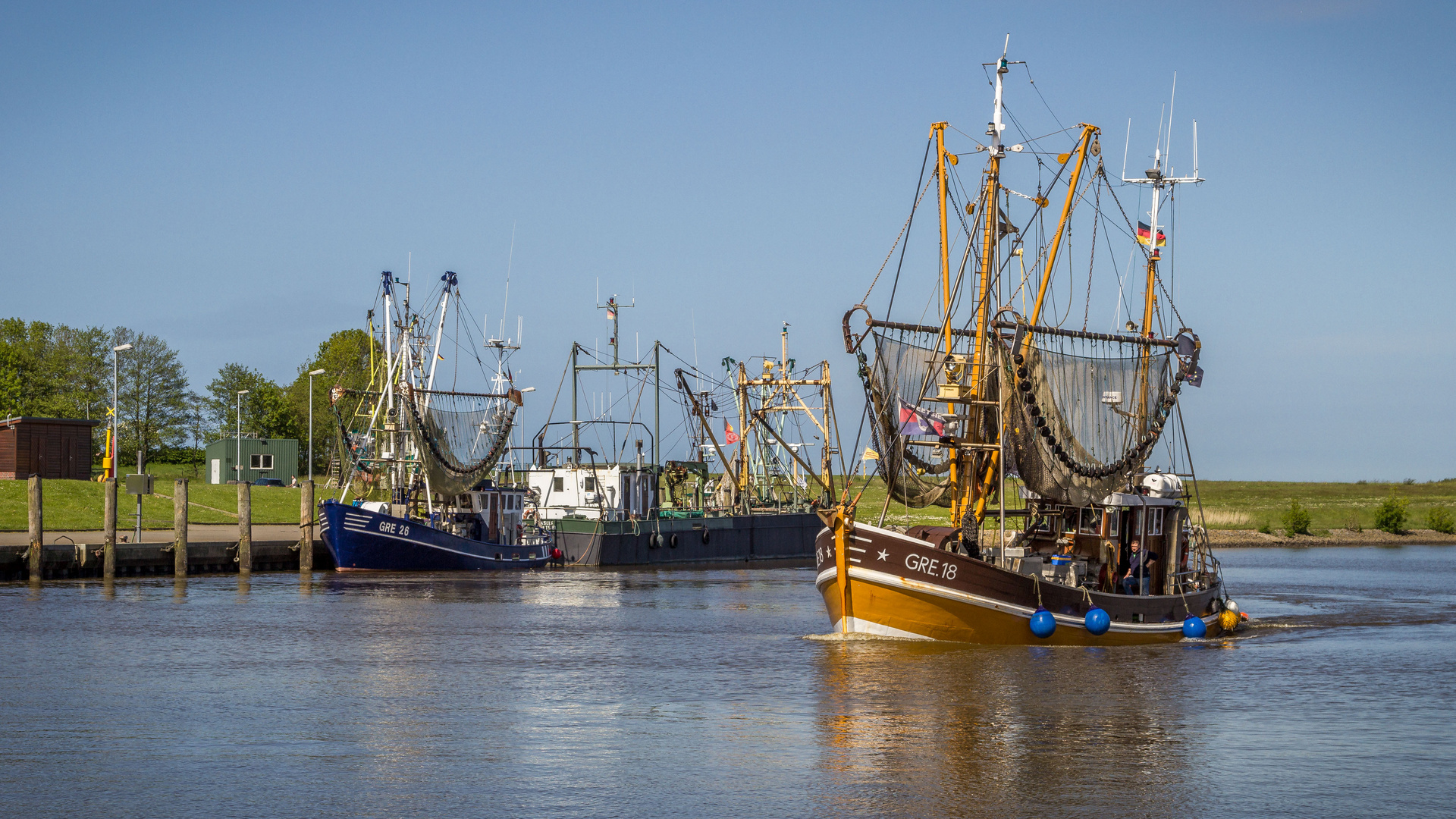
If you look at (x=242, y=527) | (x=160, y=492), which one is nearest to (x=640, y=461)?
(x=242, y=527)

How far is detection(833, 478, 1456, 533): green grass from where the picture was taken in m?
105

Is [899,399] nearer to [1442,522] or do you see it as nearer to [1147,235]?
[1147,235]

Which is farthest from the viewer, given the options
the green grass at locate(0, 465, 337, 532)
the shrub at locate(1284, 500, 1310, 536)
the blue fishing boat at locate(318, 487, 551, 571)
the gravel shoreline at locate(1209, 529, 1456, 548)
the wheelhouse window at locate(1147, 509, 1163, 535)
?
the shrub at locate(1284, 500, 1310, 536)

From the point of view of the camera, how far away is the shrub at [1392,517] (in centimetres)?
10488

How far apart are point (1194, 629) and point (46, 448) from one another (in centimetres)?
5864

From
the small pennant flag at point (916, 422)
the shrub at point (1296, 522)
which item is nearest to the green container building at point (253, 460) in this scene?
the shrub at point (1296, 522)

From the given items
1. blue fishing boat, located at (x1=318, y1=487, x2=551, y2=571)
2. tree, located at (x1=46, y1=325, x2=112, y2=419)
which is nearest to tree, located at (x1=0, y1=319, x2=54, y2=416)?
tree, located at (x1=46, y1=325, x2=112, y2=419)

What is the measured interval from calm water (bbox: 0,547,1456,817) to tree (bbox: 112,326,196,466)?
241ft

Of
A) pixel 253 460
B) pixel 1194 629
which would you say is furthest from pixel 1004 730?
pixel 253 460

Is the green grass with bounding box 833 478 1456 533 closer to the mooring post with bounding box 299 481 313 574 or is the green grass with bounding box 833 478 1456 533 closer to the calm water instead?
the mooring post with bounding box 299 481 313 574

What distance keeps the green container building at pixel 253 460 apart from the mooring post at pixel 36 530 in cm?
5096

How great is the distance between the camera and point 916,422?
103 ft

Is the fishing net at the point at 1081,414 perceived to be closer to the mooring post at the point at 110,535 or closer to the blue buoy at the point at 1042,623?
the blue buoy at the point at 1042,623

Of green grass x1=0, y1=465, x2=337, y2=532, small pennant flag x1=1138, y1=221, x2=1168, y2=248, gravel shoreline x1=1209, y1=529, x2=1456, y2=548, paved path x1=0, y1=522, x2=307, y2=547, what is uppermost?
small pennant flag x1=1138, y1=221, x2=1168, y2=248
